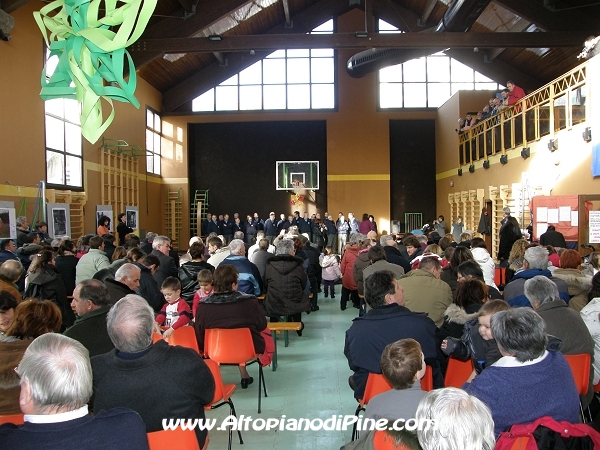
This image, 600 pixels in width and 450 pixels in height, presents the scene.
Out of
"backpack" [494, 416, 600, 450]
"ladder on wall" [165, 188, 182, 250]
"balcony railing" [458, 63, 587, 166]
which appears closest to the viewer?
"backpack" [494, 416, 600, 450]

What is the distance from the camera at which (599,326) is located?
11.3 ft

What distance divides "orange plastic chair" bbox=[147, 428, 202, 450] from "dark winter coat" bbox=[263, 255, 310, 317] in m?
3.83

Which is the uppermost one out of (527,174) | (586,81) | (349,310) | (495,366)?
(586,81)

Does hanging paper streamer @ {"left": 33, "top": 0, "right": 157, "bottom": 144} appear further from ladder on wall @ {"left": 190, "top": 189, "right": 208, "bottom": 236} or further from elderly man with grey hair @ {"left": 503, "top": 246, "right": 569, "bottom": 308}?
ladder on wall @ {"left": 190, "top": 189, "right": 208, "bottom": 236}

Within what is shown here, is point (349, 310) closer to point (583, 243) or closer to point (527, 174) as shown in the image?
point (583, 243)

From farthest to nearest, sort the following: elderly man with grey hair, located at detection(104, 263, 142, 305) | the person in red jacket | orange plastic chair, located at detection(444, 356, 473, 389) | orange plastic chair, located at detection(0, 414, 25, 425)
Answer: the person in red jacket, elderly man with grey hair, located at detection(104, 263, 142, 305), orange plastic chair, located at detection(444, 356, 473, 389), orange plastic chair, located at detection(0, 414, 25, 425)

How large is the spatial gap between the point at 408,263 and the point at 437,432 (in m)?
5.59

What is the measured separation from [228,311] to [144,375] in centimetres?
194

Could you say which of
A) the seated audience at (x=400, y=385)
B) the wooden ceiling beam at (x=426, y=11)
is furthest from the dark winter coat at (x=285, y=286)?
the wooden ceiling beam at (x=426, y=11)

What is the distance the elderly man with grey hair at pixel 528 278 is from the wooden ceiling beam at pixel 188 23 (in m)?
12.0

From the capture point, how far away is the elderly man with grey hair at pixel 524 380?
209 cm

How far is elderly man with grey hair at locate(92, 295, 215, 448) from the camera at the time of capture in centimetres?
222

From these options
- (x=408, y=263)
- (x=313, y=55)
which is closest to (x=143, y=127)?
(x=313, y=55)

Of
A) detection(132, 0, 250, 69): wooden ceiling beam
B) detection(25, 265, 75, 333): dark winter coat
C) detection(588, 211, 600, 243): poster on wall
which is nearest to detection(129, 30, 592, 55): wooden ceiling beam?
detection(132, 0, 250, 69): wooden ceiling beam
